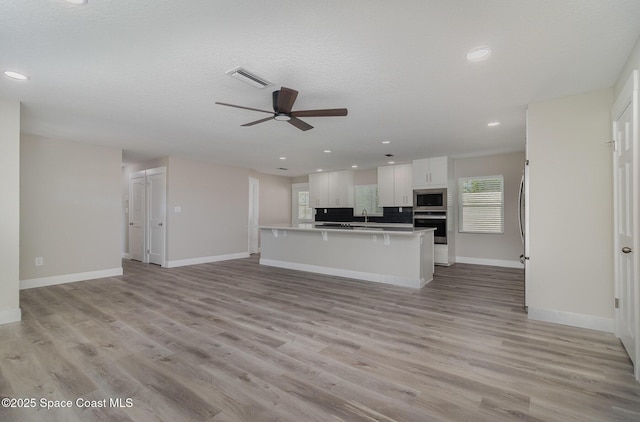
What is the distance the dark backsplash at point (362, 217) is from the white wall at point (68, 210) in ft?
17.0

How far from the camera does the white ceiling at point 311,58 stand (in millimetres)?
1830

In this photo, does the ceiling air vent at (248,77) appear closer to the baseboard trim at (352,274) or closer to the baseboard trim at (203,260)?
the baseboard trim at (352,274)

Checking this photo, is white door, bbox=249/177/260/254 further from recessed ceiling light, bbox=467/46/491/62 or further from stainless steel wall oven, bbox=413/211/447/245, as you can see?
recessed ceiling light, bbox=467/46/491/62

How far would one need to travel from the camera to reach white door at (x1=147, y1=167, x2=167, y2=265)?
660cm

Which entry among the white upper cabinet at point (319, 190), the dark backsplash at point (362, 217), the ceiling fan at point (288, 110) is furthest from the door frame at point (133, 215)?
the ceiling fan at point (288, 110)

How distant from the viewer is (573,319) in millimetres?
3127

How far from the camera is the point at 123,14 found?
185cm

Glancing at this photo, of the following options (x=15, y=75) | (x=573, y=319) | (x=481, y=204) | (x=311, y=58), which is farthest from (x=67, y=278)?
(x=481, y=204)

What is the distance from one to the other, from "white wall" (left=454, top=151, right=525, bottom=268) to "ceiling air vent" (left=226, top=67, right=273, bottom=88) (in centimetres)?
569

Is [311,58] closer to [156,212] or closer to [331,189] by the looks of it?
[156,212]

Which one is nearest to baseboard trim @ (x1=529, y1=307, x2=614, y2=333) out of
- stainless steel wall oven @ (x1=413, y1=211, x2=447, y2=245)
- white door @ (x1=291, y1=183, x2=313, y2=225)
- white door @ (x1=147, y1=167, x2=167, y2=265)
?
stainless steel wall oven @ (x1=413, y1=211, x2=447, y2=245)

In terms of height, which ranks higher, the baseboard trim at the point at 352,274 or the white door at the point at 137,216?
the white door at the point at 137,216

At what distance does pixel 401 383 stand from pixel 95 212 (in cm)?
597

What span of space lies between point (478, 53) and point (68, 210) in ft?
21.2
